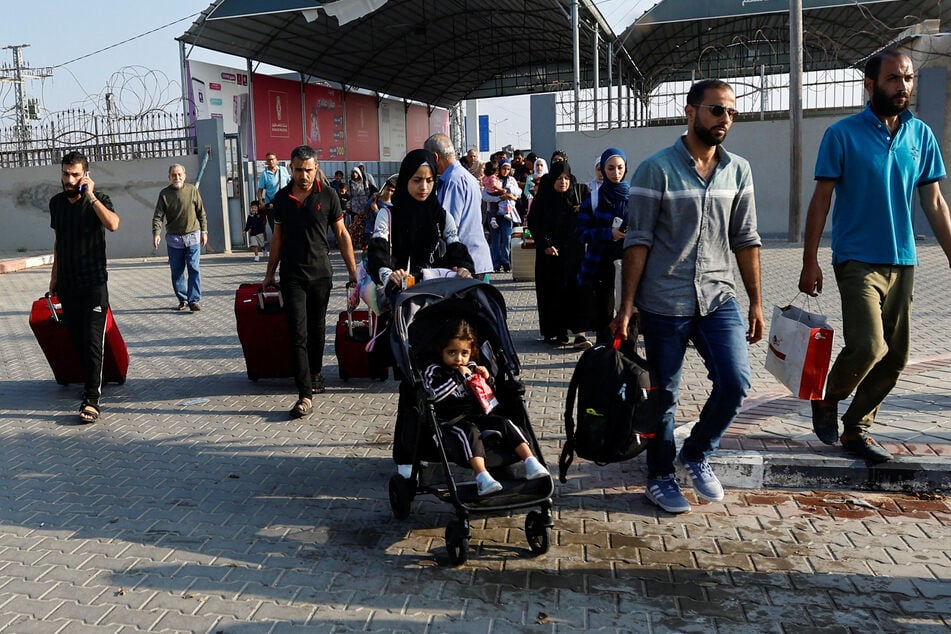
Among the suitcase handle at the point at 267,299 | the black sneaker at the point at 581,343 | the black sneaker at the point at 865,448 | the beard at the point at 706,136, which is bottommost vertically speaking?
the black sneaker at the point at 865,448

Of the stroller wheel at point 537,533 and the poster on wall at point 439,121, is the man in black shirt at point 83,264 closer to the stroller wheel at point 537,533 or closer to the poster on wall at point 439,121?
the stroller wheel at point 537,533

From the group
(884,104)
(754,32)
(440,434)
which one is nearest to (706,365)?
(440,434)

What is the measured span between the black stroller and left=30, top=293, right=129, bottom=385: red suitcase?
372cm

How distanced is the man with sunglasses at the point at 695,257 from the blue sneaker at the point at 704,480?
16 cm

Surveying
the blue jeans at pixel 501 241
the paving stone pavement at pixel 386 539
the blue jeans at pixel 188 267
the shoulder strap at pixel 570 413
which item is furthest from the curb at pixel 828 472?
the blue jeans at pixel 501 241

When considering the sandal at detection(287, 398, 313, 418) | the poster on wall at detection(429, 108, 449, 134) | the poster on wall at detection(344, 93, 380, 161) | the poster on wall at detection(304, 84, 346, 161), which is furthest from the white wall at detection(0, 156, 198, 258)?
the poster on wall at detection(429, 108, 449, 134)

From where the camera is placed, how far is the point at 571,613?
3.55m

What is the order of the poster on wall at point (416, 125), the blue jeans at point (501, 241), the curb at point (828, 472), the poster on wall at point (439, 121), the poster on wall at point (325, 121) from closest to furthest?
the curb at point (828, 472) < the blue jeans at point (501, 241) < the poster on wall at point (325, 121) < the poster on wall at point (416, 125) < the poster on wall at point (439, 121)

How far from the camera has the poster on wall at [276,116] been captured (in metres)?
27.4

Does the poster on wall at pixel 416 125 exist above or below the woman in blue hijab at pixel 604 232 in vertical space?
above

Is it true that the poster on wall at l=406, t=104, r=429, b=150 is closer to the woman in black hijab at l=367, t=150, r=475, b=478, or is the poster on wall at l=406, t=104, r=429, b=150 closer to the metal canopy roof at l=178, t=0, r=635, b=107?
the metal canopy roof at l=178, t=0, r=635, b=107

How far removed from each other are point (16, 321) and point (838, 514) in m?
10.8

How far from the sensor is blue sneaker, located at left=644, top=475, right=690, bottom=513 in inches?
178

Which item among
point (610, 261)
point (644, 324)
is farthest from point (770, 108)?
point (644, 324)
